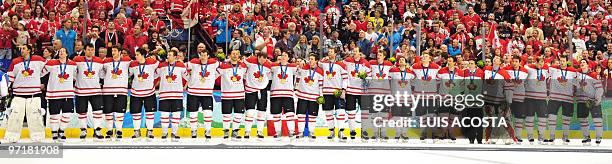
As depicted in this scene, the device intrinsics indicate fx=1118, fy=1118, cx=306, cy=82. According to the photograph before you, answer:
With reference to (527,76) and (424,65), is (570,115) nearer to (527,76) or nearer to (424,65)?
(527,76)

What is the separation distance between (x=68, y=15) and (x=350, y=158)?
24.7 feet

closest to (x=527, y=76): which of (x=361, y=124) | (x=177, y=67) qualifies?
(x=361, y=124)

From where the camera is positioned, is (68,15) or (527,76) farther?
(68,15)

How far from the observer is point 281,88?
15828 mm

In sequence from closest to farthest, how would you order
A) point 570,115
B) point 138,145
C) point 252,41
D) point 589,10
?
point 138,145, point 570,115, point 252,41, point 589,10

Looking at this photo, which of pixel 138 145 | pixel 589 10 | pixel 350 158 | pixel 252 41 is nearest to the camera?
pixel 350 158

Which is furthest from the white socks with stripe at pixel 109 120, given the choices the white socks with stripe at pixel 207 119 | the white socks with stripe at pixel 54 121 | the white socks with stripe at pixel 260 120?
the white socks with stripe at pixel 260 120

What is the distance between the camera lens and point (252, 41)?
18.3 meters

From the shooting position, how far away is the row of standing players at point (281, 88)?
1549 centimetres

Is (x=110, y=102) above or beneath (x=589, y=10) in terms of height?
beneath

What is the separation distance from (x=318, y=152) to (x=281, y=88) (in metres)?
1.87

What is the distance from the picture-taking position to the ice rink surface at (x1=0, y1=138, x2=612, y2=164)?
13.0 meters

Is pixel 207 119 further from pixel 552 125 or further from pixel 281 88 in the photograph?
pixel 552 125

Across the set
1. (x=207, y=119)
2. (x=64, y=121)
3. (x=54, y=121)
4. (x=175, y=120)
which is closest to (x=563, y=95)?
(x=207, y=119)
